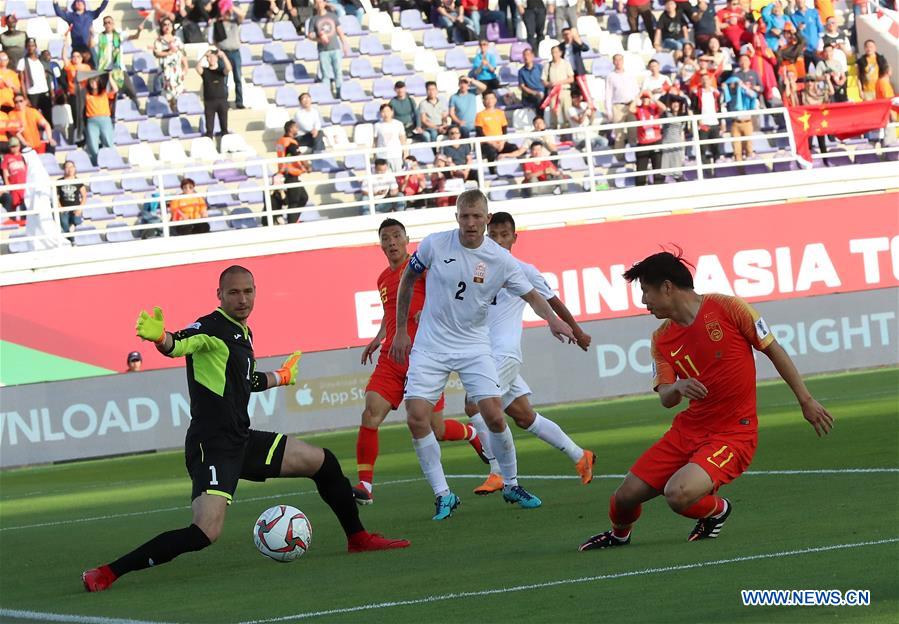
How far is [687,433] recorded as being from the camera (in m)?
8.88

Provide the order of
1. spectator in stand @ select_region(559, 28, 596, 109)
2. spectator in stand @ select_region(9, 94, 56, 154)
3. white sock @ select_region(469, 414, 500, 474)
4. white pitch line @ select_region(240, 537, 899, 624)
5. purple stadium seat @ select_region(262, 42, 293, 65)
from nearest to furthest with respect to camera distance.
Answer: white pitch line @ select_region(240, 537, 899, 624) < white sock @ select_region(469, 414, 500, 474) < spectator in stand @ select_region(9, 94, 56, 154) < spectator in stand @ select_region(559, 28, 596, 109) < purple stadium seat @ select_region(262, 42, 293, 65)

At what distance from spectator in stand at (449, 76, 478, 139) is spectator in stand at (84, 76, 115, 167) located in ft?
20.2

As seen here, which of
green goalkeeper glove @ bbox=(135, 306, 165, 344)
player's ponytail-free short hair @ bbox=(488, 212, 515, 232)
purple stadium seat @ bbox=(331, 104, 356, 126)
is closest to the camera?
green goalkeeper glove @ bbox=(135, 306, 165, 344)

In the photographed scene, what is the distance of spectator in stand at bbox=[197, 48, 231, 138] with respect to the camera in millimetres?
27594

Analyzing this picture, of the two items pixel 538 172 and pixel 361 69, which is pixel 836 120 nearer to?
pixel 538 172

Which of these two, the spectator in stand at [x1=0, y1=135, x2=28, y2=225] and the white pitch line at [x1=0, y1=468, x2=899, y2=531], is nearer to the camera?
the white pitch line at [x1=0, y1=468, x2=899, y2=531]

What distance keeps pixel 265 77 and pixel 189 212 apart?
470 centimetres

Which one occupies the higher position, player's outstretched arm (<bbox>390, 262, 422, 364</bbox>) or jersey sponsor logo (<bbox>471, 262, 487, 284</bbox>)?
jersey sponsor logo (<bbox>471, 262, 487, 284</bbox>)

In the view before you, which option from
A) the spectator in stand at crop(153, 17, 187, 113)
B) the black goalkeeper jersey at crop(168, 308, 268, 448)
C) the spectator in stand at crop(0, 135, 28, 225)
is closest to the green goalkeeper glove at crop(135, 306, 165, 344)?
the black goalkeeper jersey at crop(168, 308, 268, 448)

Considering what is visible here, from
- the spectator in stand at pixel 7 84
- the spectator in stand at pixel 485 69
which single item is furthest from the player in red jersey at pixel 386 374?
the spectator in stand at pixel 485 69

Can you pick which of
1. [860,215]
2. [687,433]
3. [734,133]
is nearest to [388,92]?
[734,133]

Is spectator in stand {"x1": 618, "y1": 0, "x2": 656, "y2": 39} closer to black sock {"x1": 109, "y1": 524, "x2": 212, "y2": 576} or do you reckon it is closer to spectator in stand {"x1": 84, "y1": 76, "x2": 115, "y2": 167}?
spectator in stand {"x1": 84, "y1": 76, "x2": 115, "y2": 167}

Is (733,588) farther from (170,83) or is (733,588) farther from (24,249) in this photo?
(170,83)

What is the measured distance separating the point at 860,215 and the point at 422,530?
61.4 feet
